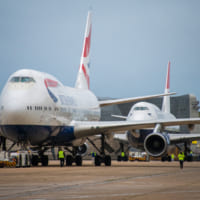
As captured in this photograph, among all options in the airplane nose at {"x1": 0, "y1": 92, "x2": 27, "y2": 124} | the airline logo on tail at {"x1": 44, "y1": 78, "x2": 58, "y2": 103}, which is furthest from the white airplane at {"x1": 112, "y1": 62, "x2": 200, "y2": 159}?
the airplane nose at {"x1": 0, "y1": 92, "x2": 27, "y2": 124}

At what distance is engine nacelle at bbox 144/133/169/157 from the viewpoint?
74.4 feet

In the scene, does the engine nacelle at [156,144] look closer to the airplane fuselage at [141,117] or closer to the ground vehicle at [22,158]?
the ground vehicle at [22,158]

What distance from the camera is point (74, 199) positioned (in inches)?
312

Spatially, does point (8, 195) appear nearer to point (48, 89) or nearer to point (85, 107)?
point (48, 89)

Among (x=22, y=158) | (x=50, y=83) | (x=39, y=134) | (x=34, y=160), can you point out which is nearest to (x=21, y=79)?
(x=50, y=83)

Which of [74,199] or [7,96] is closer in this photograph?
[74,199]

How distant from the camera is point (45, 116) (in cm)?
2181

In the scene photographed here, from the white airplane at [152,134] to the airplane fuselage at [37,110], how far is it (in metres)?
3.80

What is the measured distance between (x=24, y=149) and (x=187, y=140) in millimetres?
22985

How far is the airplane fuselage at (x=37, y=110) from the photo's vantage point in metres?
20.6

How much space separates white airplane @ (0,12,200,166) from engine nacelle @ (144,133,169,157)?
0.66 metres

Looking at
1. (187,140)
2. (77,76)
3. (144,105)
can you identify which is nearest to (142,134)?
(144,105)

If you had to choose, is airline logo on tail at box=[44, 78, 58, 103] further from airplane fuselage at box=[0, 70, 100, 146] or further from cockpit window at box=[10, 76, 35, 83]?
cockpit window at box=[10, 76, 35, 83]

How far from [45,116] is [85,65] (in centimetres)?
1024
